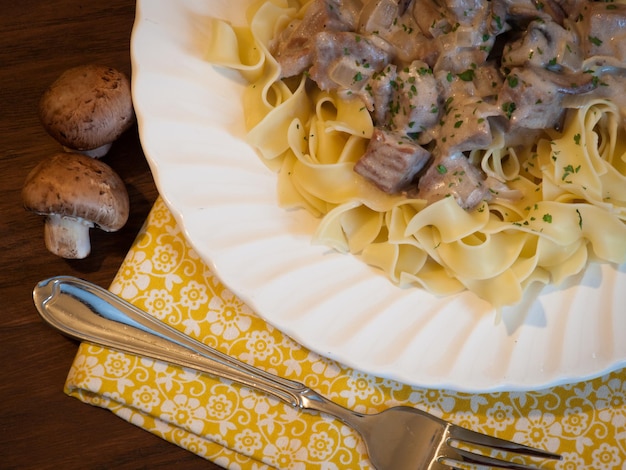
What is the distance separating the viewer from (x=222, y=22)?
323 centimetres

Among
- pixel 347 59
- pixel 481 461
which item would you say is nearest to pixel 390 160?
pixel 347 59

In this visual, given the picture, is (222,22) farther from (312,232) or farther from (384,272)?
(384,272)

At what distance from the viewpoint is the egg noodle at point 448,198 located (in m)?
2.93

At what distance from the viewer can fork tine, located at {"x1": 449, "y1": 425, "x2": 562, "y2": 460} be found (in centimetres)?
265

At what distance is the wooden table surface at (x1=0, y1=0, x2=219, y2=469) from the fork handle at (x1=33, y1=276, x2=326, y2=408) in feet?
0.60

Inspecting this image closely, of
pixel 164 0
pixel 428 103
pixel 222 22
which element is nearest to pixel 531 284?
pixel 428 103

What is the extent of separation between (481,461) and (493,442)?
0.10 m

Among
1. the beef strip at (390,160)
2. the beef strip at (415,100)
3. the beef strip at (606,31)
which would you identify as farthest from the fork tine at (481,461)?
the beef strip at (606,31)

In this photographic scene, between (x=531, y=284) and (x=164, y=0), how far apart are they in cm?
222

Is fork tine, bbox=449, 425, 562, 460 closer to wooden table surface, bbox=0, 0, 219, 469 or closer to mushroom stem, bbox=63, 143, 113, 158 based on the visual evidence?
wooden table surface, bbox=0, 0, 219, 469

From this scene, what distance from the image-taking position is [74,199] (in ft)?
9.64

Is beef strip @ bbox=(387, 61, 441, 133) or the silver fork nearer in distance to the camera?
the silver fork

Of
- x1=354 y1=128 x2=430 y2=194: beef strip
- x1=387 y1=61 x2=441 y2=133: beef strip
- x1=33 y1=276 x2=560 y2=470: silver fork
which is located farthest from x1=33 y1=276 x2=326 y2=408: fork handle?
x1=387 y1=61 x2=441 y2=133: beef strip

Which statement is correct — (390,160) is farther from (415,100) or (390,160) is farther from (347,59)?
(347,59)
